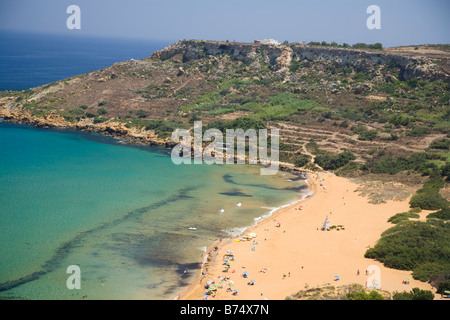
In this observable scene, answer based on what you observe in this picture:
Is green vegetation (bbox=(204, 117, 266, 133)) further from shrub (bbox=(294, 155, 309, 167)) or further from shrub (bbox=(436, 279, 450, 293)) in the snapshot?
shrub (bbox=(436, 279, 450, 293))

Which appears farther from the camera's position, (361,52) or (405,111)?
(361,52)

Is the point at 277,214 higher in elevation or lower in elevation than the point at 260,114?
lower

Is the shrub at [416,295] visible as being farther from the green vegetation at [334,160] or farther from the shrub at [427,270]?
the green vegetation at [334,160]

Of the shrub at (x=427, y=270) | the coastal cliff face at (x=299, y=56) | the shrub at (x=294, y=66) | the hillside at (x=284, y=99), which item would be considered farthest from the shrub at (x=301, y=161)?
the shrub at (x=294, y=66)

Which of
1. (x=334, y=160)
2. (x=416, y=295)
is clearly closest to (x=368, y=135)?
(x=334, y=160)
